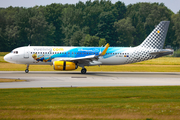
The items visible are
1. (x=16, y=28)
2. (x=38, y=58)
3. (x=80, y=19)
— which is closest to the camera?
(x=38, y=58)

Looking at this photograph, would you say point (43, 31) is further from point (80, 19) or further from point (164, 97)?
point (164, 97)

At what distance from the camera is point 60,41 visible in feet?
391

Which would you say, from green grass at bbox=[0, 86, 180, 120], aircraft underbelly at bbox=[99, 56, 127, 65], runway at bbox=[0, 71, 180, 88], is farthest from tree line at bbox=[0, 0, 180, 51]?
green grass at bbox=[0, 86, 180, 120]

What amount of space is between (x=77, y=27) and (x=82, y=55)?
83.1 meters

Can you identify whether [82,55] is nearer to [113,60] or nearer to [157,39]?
[113,60]

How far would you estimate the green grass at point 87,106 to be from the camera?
40.1 ft

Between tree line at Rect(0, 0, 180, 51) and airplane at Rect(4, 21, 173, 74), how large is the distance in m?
47.5

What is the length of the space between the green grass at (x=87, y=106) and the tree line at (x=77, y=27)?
68929 millimetres

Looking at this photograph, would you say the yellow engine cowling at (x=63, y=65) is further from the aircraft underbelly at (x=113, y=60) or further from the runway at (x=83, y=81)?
the aircraft underbelly at (x=113, y=60)

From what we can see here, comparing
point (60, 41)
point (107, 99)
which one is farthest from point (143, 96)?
point (60, 41)

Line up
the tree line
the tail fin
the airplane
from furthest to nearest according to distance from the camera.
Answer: the tree line
the tail fin
the airplane

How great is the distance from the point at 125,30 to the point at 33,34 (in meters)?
42.2

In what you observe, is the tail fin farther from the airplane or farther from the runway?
the runway

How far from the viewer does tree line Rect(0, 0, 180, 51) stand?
101000 millimetres
